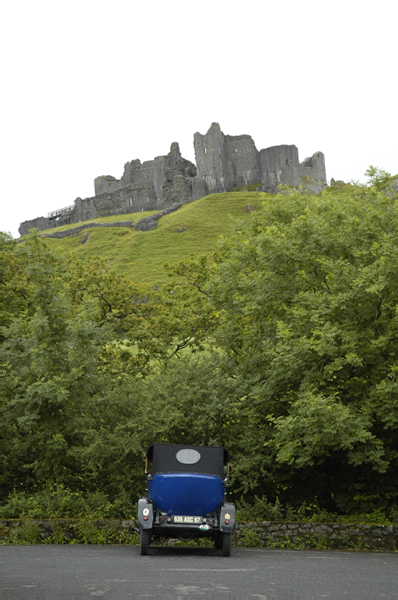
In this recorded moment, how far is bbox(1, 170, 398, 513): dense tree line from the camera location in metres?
17.1

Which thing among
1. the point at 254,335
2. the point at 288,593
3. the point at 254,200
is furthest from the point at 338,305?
the point at 254,200

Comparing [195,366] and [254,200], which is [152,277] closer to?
[254,200]

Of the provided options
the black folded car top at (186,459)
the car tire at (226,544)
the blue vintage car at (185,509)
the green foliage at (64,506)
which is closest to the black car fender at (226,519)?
the blue vintage car at (185,509)

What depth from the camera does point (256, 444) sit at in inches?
766

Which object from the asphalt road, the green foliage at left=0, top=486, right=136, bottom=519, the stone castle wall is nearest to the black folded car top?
the asphalt road

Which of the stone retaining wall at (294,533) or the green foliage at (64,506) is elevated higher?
the green foliage at (64,506)

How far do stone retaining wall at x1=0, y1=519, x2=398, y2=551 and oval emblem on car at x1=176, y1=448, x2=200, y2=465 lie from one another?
283 cm

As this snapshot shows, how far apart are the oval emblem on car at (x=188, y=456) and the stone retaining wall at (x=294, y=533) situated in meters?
2.83

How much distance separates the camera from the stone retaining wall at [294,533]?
16.3 metres

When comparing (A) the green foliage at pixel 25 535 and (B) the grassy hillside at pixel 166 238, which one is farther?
(B) the grassy hillside at pixel 166 238

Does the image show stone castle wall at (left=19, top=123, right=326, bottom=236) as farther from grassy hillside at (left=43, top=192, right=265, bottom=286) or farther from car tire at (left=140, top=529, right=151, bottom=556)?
car tire at (left=140, top=529, right=151, bottom=556)

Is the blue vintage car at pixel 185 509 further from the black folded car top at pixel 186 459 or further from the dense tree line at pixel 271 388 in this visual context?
the dense tree line at pixel 271 388

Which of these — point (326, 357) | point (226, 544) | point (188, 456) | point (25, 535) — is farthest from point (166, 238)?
point (226, 544)

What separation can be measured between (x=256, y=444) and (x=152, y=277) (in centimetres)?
6603
